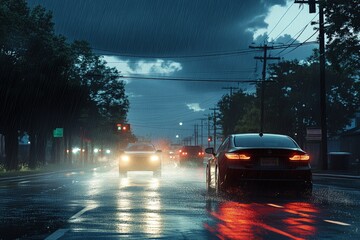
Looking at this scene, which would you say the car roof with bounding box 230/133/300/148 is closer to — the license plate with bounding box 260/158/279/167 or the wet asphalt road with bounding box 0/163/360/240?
the license plate with bounding box 260/158/279/167

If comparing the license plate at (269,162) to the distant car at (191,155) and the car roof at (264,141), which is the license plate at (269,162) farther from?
the distant car at (191,155)

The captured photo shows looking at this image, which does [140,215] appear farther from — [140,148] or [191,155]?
[191,155]

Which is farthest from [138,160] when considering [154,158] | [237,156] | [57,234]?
[57,234]

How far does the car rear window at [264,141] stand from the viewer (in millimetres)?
14281

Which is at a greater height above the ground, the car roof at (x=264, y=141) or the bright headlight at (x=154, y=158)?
the car roof at (x=264, y=141)

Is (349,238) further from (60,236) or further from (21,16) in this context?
(21,16)

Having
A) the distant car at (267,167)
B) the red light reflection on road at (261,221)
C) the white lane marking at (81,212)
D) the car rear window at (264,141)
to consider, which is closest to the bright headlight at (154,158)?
the car rear window at (264,141)

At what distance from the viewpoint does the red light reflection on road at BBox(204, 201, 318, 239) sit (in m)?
8.60

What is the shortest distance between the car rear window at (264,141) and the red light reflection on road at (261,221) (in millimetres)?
1531

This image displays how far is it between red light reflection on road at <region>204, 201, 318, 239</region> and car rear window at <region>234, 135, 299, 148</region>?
153 centimetres

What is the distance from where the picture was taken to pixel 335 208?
12.5 metres

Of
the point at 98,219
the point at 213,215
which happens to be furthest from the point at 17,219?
the point at 213,215

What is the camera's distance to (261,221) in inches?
398

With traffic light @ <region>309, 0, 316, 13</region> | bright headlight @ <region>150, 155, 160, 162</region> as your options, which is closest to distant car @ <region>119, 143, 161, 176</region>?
bright headlight @ <region>150, 155, 160, 162</region>
